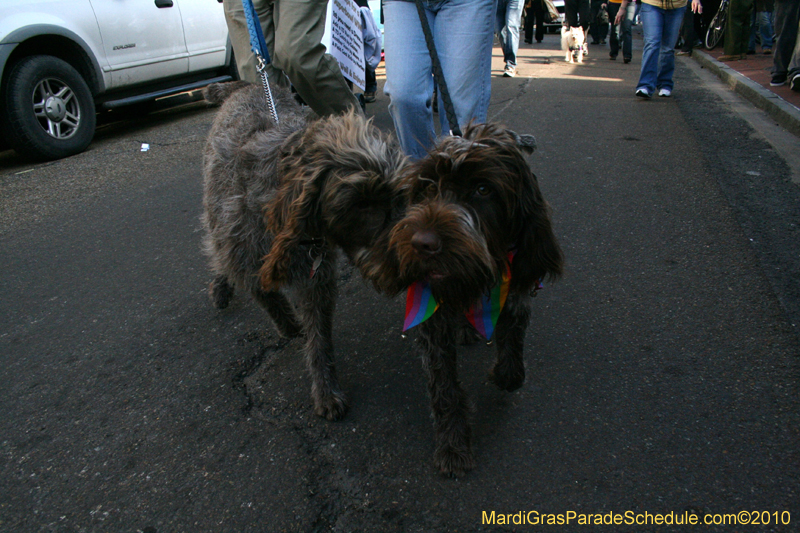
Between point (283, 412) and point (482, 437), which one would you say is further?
point (283, 412)

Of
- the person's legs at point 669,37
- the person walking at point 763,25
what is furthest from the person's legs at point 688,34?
the person's legs at point 669,37

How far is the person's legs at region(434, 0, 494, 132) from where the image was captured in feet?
10.7

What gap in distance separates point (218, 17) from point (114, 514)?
327 inches

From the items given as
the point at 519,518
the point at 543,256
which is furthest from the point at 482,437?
the point at 543,256

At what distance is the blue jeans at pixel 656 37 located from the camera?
8336mm

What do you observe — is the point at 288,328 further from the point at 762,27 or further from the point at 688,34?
the point at 688,34

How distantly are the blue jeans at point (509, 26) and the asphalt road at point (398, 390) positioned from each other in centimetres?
755

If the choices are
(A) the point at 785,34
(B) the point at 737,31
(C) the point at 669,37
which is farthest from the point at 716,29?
(C) the point at 669,37

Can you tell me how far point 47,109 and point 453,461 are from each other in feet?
21.1

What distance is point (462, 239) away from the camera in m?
1.86

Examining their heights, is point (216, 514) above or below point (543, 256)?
below

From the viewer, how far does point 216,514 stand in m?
2.10

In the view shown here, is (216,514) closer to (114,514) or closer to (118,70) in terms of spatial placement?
(114,514)

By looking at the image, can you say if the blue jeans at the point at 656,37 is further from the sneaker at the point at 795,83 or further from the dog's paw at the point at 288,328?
the dog's paw at the point at 288,328
